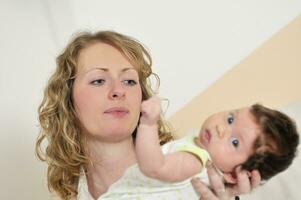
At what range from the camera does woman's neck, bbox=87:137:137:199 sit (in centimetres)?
119

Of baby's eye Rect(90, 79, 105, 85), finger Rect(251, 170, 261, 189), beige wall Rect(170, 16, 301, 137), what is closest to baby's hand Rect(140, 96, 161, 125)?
finger Rect(251, 170, 261, 189)

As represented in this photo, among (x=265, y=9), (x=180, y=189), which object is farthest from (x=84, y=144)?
(x=265, y=9)

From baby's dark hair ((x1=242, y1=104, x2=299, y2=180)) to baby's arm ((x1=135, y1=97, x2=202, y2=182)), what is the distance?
0.14m

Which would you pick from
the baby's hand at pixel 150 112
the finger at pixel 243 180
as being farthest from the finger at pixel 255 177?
the baby's hand at pixel 150 112

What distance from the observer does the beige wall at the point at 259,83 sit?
1.82 meters

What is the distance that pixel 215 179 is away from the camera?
0.97 m

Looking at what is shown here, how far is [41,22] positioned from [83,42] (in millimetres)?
606

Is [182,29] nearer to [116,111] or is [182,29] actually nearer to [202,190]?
[116,111]

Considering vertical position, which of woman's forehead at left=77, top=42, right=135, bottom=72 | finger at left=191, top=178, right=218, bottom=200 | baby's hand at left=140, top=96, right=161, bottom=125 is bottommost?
finger at left=191, top=178, right=218, bottom=200

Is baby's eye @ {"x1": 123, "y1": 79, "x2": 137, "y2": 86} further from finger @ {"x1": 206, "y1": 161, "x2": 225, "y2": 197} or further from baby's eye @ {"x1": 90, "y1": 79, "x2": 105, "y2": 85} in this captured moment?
finger @ {"x1": 206, "y1": 161, "x2": 225, "y2": 197}

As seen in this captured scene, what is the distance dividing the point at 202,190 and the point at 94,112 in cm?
33

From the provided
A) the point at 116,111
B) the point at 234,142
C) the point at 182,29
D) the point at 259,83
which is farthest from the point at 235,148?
the point at 182,29

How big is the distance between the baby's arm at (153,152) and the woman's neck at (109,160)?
31cm

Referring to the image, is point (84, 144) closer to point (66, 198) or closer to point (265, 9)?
point (66, 198)
